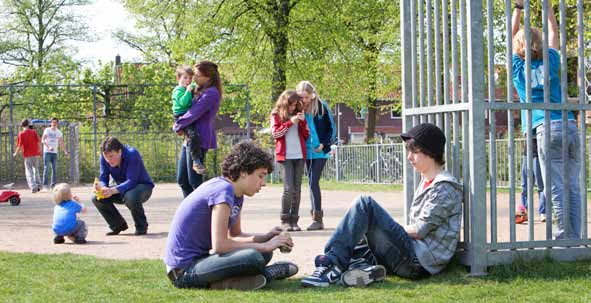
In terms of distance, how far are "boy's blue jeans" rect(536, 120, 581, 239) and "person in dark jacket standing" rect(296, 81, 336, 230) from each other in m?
3.88

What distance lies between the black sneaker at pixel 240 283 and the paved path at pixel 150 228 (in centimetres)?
95

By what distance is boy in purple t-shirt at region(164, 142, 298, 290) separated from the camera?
5.86 metres

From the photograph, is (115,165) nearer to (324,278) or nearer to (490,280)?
(324,278)

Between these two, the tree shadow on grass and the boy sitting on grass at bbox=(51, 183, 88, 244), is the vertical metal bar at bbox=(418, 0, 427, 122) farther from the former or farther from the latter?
the boy sitting on grass at bbox=(51, 183, 88, 244)

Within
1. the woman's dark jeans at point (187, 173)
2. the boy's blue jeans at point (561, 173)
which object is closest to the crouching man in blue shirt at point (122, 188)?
the woman's dark jeans at point (187, 173)

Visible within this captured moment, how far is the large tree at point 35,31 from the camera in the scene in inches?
1932

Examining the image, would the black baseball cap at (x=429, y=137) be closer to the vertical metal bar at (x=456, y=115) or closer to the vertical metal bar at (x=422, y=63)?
the vertical metal bar at (x=456, y=115)

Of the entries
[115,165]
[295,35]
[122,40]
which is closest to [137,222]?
[115,165]

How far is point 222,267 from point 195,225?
352mm

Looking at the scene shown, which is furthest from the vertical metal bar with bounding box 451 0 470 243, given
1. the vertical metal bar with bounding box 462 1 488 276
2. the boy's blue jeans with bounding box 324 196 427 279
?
the boy's blue jeans with bounding box 324 196 427 279

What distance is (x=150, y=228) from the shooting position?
11180 mm

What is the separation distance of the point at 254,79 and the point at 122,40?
27249mm

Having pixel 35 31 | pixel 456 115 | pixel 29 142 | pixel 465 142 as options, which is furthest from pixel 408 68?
pixel 35 31

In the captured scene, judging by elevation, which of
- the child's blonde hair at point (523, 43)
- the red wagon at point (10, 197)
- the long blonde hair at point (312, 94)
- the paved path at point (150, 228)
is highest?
the child's blonde hair at point (523, 43)
